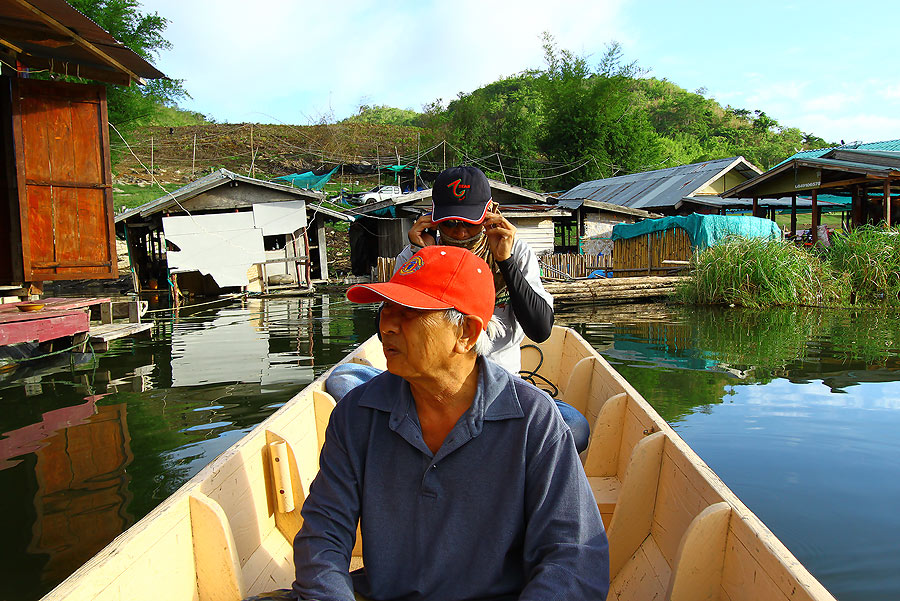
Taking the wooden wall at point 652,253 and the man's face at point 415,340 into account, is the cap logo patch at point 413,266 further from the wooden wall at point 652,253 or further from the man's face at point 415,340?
the wooden wall at point 652,253

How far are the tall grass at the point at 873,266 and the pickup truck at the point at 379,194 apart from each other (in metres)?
18.0

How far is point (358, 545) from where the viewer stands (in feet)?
8.73

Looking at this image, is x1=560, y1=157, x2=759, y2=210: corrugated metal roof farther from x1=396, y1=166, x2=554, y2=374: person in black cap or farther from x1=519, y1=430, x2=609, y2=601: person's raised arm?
x1=519, y1=430, x2=609, y2=601: person's raised arm

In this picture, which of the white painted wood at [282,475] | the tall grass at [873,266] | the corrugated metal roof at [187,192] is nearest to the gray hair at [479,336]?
the white painted wood at [282,475]

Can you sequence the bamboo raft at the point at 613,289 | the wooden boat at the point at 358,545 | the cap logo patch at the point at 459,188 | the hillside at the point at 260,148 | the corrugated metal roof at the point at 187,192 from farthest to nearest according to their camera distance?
the hillside at the point at 260,148, the corrugated metal roof at the point at 187,192, the bamboo raft at the point at 613,289, the cap logo patch at the point at 459,188, the wooden boat at the point at 358,545

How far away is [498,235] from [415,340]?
121 centimetres

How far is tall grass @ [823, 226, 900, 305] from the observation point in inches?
532

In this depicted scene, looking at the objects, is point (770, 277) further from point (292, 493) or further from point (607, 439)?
point (292, 493)

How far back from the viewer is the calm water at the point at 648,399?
3.68 m

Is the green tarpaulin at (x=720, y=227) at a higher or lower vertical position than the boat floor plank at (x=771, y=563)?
higher

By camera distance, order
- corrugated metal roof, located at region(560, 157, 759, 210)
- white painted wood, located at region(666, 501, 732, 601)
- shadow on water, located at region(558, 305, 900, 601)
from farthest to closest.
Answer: corrugated metal roof, located at region(560, 157, 759, 210) < shadow on water, located at region(558, 305, 900, 601) < white painted wood, located at region(666, 501, 732, 601)

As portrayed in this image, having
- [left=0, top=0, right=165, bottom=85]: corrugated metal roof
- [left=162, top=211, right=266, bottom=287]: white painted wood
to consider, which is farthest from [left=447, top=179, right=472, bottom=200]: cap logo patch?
[left=162, top=211, right=266, bottom=287]: white painted wood

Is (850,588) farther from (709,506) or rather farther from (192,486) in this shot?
(192,486)

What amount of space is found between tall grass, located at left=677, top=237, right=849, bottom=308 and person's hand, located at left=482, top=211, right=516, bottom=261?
12.4m
